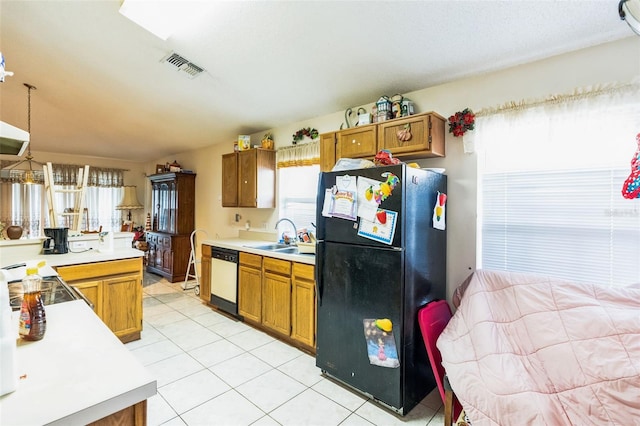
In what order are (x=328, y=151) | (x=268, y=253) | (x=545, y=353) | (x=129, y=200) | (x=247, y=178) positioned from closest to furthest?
(x=545, y=353), (x=328, y=151), (x=268, y=253), (x=247, y=178), (x=129, y=200)

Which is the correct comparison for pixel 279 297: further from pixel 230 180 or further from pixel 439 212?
pixel 230 180

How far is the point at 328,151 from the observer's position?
117 inches

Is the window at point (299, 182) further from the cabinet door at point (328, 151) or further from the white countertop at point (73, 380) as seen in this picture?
the white countertop at point (73, 380)

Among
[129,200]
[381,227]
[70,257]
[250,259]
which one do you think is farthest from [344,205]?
[129,200]

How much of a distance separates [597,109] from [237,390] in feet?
10.3

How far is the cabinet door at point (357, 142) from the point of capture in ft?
8.73

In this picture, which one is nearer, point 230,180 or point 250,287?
point 250,287

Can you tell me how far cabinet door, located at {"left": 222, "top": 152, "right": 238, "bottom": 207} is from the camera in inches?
167

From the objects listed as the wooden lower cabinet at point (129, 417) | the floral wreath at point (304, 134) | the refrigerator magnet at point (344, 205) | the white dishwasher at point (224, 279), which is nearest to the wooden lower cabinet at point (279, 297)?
the white dishwasher at point (224, 279)

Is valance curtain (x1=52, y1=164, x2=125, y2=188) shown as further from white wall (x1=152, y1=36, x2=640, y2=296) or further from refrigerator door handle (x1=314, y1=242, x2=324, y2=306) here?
refrigerator door handle (x1=314, y1=242, x2=324, y2=306)

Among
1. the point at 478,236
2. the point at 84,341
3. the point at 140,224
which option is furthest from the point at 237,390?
A: the point at 140,224

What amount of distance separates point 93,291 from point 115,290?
19 centimetres

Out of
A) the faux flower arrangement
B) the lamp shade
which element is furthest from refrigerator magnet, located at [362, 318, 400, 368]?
the lamp shade

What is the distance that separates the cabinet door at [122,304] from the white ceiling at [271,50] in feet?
6.88
